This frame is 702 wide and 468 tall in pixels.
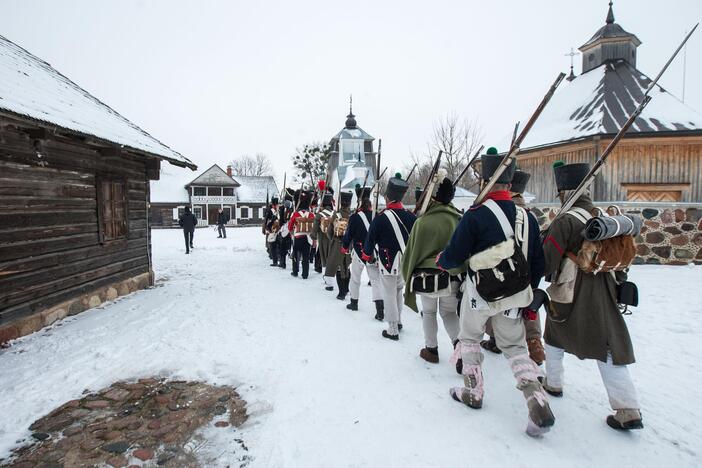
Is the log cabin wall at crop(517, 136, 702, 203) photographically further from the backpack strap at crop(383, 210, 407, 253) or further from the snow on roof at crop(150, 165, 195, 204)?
the snow on roof at crop(150, 165, 195, 204)

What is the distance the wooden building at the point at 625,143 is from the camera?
489 inches

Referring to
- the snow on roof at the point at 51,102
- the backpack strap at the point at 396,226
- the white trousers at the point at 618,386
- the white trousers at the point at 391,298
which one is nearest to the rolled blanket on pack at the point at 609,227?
the white trousers at the point at 618,386

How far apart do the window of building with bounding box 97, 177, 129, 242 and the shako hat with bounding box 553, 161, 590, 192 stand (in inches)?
282

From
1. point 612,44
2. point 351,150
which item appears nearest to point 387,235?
point 612,44

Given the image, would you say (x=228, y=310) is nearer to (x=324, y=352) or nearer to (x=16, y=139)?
(x=324, y=352)

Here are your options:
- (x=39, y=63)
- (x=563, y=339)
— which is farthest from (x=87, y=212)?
(x=563, y=339)

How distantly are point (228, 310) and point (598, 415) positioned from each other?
204 inches

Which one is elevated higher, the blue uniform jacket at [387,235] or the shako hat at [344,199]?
the shako hat at [344,199]

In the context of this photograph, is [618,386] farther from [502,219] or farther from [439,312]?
[439,312]

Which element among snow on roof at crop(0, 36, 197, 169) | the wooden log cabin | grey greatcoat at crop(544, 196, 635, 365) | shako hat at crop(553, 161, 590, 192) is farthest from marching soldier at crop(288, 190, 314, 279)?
grey greatcoat at crop(544, 196, 635, 365)

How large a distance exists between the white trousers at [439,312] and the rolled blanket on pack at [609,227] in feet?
4.71

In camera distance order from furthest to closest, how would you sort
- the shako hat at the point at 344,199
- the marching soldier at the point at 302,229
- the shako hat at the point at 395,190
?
the marching soldier at the point at 302,229 → the shako hat at the point at 344,199 → the shako hat at the point at 395,190

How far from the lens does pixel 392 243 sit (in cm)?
488

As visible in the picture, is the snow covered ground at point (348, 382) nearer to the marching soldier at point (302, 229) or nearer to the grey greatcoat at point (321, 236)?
the grey greatcoat at point (321, 236)
